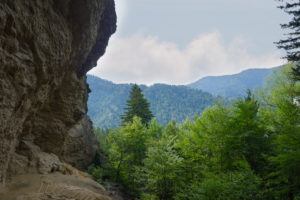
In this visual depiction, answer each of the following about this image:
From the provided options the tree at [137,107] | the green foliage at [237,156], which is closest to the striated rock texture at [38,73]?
the green foliage at [237,156]

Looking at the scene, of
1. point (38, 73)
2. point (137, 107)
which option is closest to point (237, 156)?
point (38, 73)

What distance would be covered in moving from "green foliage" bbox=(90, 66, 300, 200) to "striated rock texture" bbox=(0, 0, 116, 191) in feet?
31.6

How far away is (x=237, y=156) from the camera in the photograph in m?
28.6

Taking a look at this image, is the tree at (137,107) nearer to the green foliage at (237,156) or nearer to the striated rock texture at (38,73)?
the green foliage at (237,156)

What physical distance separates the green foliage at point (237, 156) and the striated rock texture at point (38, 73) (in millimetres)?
9620

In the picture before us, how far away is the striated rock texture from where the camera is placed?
46.3 feet

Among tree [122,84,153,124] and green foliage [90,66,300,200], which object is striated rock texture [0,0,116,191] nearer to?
green foliage [90,66,300,200]

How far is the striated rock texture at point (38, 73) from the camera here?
14117 mm

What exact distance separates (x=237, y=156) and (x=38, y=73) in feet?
54.6

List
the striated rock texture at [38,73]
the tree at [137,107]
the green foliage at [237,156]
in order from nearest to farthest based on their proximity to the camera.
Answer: the striated rock texture at [38,73]
the green foliage at [237,156]
the tree at [137,107]

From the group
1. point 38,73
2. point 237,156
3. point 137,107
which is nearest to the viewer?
point 38,73

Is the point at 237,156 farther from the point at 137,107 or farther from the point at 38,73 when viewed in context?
the point at 137,107

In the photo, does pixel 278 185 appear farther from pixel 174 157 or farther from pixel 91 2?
pixel 91 2

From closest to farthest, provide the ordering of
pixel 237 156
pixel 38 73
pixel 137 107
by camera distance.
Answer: pixel 38 73, pixel 237 156, pixel 137 107
